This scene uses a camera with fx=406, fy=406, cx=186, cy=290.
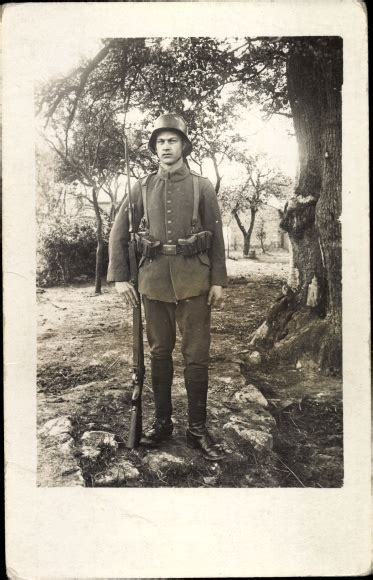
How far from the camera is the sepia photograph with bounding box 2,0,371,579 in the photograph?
6.04 ft

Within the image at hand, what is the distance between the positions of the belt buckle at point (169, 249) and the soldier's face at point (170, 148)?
381mm

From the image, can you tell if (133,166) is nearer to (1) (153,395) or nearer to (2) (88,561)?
(1) (153,395)

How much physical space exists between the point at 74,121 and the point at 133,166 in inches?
14.7

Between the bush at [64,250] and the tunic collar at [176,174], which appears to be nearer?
the tunic collar at [176,174]

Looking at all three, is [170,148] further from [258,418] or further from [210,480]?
[210,480]

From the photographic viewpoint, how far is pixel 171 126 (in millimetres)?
1849

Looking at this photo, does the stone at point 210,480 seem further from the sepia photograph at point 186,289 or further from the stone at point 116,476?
the stone at point 116,476

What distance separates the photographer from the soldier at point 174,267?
1.82m

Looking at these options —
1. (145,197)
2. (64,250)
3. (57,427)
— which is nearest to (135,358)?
(57,427)

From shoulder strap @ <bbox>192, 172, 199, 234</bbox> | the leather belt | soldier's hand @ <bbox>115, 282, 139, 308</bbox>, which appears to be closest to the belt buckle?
the leather belt

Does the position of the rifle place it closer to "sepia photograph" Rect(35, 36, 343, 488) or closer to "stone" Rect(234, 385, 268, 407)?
"sepia photograph" Rect(35, 36, 343, 488)

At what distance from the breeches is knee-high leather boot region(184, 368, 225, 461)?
0.04 m

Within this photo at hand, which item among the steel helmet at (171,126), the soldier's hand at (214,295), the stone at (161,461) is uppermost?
the steel helmet at (171,126)

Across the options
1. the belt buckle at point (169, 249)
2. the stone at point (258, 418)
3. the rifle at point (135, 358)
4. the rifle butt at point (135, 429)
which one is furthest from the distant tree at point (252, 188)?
the rifle butt at point (135, 429)
